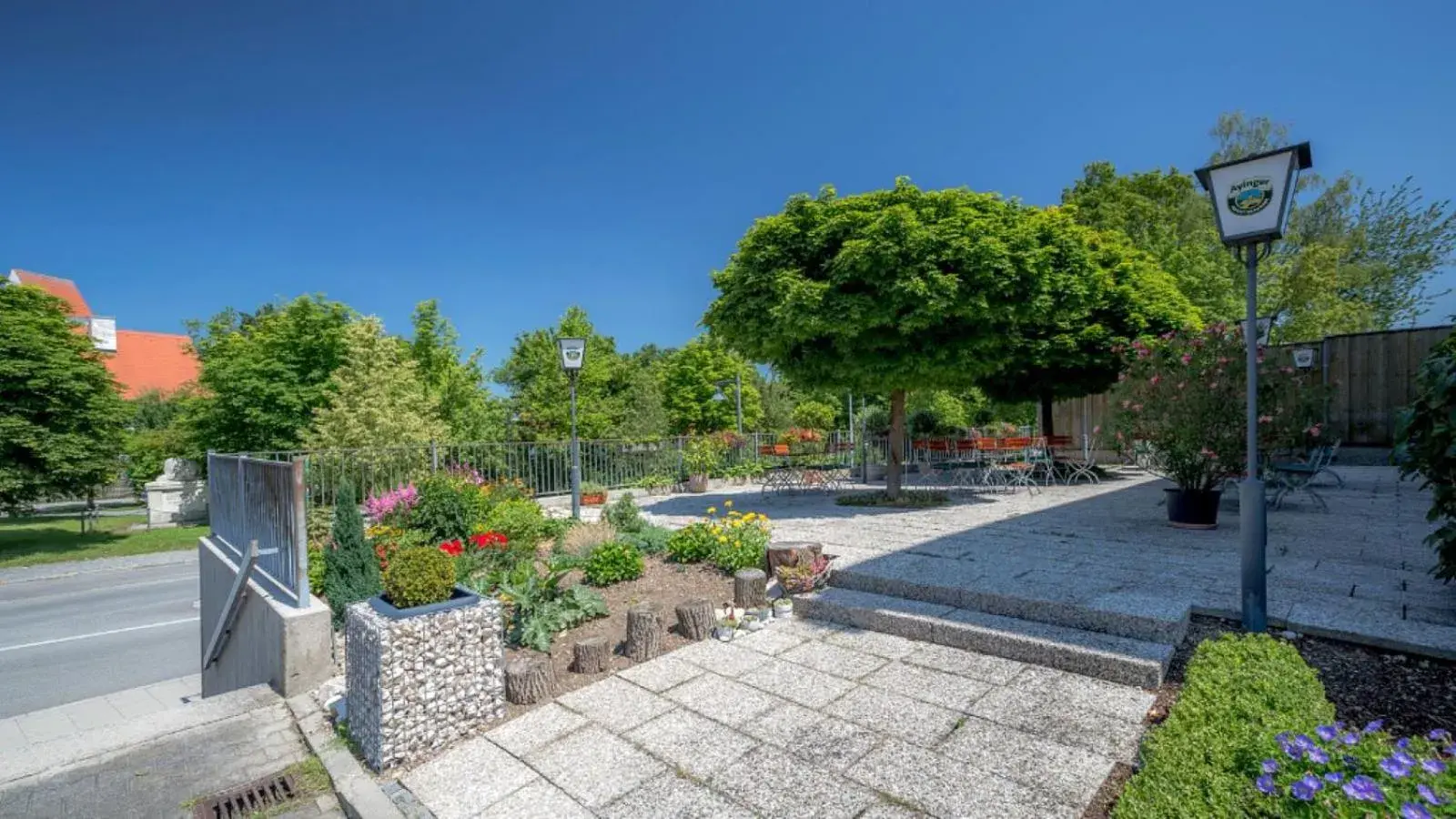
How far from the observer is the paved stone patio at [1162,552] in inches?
146

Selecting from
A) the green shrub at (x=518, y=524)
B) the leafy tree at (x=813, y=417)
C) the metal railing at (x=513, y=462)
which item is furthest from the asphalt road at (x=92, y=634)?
the leafy tree at (x=813, y=417)

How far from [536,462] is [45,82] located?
9.02 meters

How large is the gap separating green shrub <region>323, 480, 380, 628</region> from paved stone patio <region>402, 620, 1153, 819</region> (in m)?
2.88

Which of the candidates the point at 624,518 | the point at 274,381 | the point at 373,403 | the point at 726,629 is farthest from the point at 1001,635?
the point at 274,381

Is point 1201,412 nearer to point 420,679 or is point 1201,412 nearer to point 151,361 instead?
point 420,679

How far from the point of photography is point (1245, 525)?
11.9 feet

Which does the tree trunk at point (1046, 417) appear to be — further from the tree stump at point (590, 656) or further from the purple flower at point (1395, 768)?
the purple flower at point (1395, 768)

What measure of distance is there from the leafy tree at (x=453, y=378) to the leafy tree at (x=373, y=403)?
264 centimetres

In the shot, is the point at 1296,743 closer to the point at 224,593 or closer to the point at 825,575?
the point at 825,575

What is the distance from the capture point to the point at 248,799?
9.23 feet

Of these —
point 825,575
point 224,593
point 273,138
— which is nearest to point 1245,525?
point 825,575

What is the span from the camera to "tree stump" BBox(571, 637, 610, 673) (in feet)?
12.2

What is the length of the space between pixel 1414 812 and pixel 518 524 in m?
7.05

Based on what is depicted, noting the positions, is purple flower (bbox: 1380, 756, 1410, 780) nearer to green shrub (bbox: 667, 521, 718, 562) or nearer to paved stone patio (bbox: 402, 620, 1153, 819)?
A: paved stone patio (bbox: 402, 620, 1153, 819)
